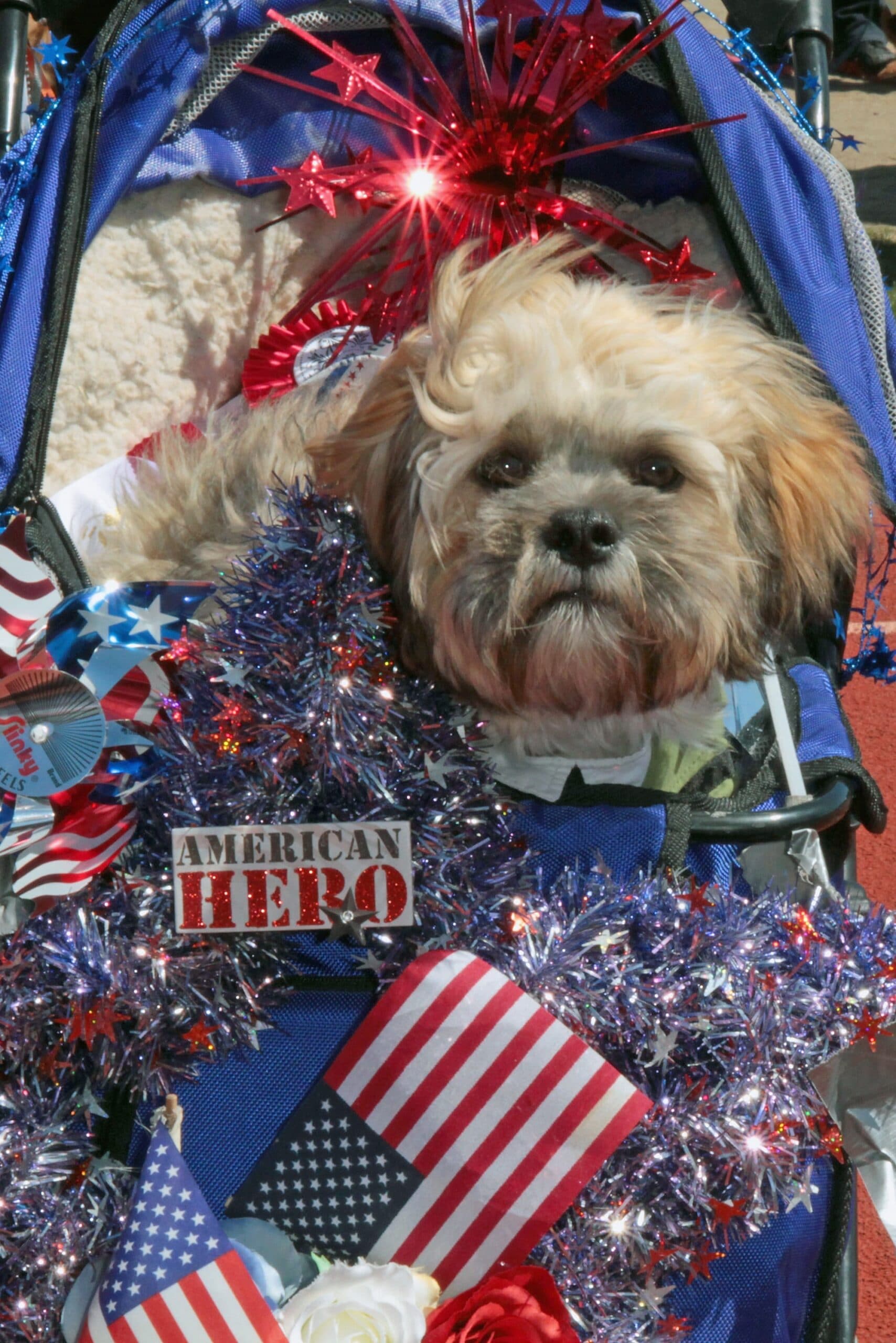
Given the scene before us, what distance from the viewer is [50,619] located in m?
1.56

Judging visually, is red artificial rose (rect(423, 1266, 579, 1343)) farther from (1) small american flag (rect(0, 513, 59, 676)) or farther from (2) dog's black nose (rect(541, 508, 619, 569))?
(1) small american flag (rect(0, 513, 59, 676))

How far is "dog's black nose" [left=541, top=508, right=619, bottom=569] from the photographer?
1.39 meters

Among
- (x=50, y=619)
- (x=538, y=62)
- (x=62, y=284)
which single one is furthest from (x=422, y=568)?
(x=538, y=62)

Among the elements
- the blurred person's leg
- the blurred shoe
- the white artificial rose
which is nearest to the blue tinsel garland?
the white artificial rose

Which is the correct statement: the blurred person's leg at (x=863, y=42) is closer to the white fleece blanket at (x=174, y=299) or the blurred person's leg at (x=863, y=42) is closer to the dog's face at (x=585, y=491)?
the white fleece blanket at (x=174, y=299)

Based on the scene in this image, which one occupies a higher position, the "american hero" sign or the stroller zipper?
the stroller zipper

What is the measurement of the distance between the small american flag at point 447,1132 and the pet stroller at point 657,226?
6 centimetres

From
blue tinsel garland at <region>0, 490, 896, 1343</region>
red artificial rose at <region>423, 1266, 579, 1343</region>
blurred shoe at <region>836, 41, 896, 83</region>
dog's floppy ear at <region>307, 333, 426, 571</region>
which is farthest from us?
blurred shoe at <region>836, 41, 896, 83</region>

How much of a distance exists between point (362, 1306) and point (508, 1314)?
0.48 ft

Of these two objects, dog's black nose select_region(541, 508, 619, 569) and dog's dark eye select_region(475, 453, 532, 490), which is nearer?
dog's black nose select_region(541, 508, 619, 569)

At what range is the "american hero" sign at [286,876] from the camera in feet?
4.60

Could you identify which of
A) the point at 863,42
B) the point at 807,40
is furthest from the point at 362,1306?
the point at 863,42

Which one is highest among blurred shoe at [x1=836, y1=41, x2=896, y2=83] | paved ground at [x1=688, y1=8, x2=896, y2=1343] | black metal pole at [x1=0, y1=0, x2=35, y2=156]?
blurred shoe at [x1=836, y1=41, x2=896, y2=83]

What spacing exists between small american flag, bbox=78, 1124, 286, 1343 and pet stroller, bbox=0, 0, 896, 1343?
93mm
